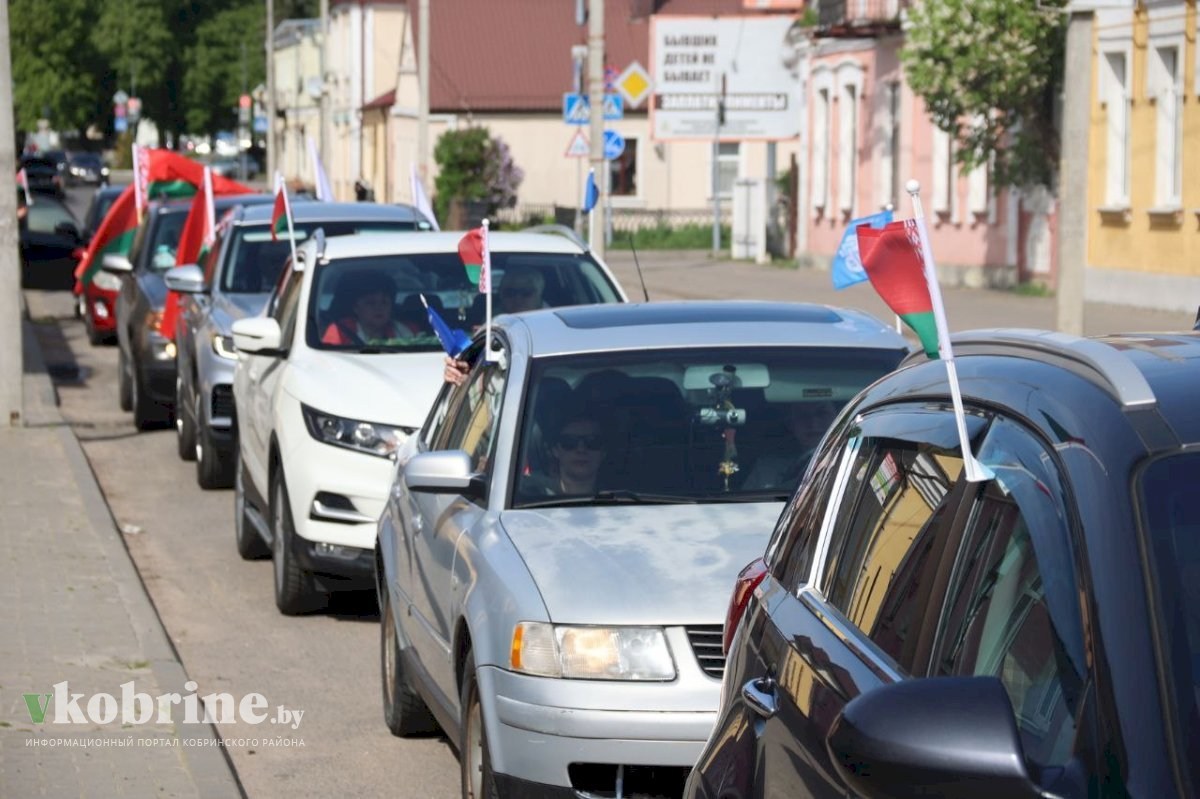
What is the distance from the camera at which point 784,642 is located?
3.67m

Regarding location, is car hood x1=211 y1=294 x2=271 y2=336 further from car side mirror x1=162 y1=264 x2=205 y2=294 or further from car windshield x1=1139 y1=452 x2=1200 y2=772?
car windshield x1=1139 y1=452 x2=1200 y2=772

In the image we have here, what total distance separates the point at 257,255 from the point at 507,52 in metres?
49.5

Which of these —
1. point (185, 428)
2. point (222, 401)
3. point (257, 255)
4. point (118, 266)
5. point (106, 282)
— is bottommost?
point (185, 428)

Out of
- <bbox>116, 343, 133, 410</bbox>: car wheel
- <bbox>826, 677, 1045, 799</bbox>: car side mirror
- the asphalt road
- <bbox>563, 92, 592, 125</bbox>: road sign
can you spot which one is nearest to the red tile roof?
<bbox>563, 92, 592, 125</bbox>: road sign

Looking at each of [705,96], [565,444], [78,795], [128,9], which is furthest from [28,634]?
[128,9]

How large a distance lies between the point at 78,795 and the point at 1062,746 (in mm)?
4378

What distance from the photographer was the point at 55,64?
10350 centimetres

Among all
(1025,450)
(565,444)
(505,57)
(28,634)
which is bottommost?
(28,634)

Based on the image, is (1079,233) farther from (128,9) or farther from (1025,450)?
(128,9)

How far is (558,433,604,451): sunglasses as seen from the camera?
6461 millimetres

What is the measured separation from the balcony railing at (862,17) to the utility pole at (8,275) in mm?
23850

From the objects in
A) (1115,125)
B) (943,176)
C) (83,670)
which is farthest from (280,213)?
(943,176)

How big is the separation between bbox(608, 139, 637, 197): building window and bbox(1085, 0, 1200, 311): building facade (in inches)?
1353

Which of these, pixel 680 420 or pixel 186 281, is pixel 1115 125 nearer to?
pixel 186 281
